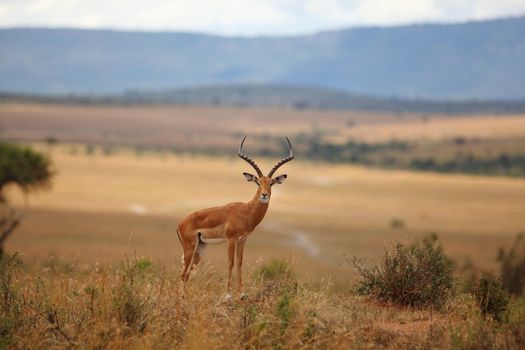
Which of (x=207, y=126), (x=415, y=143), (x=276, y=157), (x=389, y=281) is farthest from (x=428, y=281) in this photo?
(x=207, y=126)

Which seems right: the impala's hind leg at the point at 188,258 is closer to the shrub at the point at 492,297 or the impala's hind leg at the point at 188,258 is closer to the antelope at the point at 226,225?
the antelope at the point at 226,225

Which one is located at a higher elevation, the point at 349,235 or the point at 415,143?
the point at 415,143

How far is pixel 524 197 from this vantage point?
78562 millimetres

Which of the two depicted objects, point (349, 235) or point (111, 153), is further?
point (111, 153)

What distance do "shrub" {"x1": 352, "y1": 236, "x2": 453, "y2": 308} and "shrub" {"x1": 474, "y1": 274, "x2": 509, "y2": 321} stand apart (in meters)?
0.71

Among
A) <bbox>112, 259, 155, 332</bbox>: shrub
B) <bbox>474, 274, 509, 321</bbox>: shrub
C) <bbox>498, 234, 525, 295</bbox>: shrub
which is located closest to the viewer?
<bbox>112, 259, 155, 332</bbox>: shrub

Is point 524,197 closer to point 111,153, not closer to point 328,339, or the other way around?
point 111,153

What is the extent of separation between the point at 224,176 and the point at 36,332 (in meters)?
79.7

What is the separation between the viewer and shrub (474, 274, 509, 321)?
12.1 metres

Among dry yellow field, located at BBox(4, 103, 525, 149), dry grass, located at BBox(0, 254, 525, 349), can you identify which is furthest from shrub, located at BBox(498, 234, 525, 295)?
dry yellow field, located at BBox(4, 103, 525, 149)

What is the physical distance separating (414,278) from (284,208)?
55879 millimetres

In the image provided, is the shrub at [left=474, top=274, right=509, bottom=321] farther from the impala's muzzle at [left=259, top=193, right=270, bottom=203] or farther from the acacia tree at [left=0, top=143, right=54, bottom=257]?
the acacia tree at [left=0, top=143, right=54, bottom=257]

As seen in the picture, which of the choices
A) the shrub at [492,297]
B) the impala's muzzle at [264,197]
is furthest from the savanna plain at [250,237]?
the impala's muzzle at [264,197]

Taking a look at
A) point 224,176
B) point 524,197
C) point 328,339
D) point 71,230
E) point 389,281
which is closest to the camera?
point 328,339
